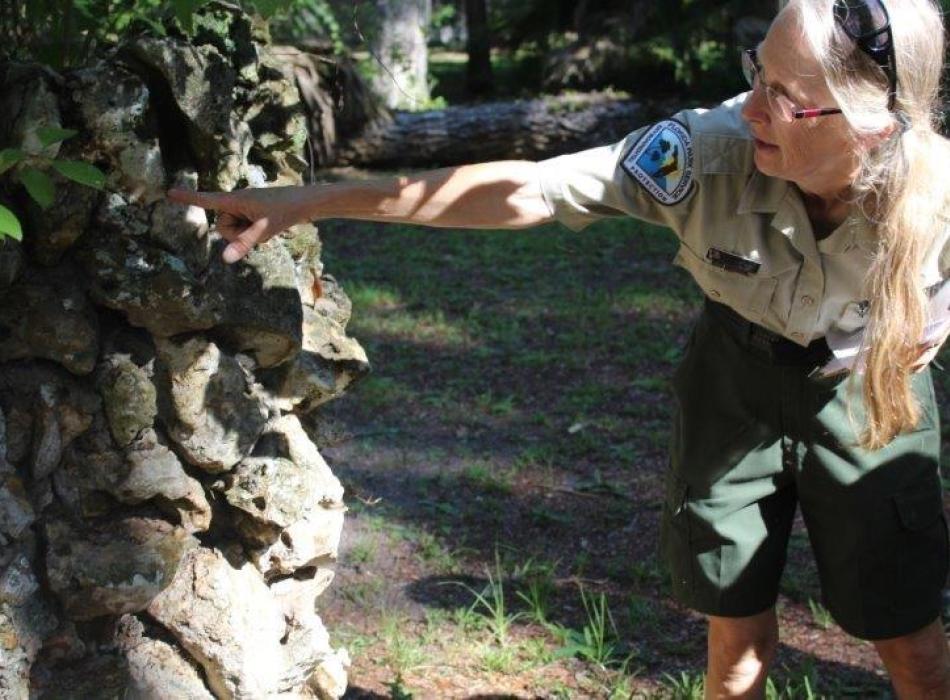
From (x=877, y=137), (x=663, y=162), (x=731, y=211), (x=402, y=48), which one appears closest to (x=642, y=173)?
(x=663, y=162)

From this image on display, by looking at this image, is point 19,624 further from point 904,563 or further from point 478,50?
point 478,50

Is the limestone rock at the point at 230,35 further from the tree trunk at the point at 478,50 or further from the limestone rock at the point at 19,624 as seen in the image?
the tree trunk at the point at 478,50

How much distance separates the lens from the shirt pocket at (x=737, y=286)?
235 centimetres

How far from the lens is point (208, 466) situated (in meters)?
2.54

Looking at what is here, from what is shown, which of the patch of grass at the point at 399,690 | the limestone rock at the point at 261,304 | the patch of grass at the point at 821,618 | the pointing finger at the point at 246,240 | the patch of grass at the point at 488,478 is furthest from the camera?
the patch of grass at the point at 488,478

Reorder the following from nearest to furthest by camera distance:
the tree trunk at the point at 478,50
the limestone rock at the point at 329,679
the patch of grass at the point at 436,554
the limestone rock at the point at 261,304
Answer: the limestone rock at the point at 261,304, the limestone rock at the point at 329,679, the patch of grass at the point at 436,554, the tree trunk at the point at 478,50

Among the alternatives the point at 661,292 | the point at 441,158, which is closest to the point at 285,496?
the point at 661,292

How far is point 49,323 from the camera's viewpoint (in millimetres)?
2334

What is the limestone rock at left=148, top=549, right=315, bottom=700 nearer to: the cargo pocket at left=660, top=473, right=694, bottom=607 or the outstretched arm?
the outstretched arm

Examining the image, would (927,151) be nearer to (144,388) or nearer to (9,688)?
(144,388)

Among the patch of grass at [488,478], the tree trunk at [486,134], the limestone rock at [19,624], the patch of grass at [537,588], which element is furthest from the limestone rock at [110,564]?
the tree trunk at [486,134]

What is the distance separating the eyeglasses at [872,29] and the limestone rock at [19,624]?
168 centimetres

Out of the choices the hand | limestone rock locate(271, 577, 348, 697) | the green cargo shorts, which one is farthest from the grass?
the hand

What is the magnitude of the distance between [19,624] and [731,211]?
58.1 inches
